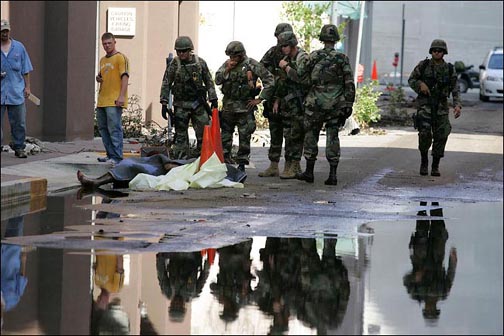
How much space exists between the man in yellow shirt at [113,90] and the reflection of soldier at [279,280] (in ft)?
22.5

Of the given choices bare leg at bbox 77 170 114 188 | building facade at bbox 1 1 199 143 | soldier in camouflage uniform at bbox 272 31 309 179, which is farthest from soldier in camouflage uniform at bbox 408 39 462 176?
building facade at bbox 1 1 199 143

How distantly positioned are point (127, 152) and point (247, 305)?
12.0 m

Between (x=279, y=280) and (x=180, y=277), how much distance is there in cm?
72

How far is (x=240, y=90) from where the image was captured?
1791 centimetres

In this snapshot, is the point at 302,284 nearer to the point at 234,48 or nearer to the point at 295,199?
the point at 295,199

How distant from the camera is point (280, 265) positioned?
10.4 m

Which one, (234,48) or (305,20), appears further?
(305,20)

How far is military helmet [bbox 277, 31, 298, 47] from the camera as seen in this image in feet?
57.7

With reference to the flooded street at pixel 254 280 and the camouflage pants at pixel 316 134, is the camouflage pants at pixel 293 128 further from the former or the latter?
the flooded street at pixel 254 280

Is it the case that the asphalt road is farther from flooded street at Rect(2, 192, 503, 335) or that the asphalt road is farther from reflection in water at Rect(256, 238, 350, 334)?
reflection in water at Rect(256, 238, 350, 334)

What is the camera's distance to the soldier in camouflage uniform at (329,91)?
56.7ft

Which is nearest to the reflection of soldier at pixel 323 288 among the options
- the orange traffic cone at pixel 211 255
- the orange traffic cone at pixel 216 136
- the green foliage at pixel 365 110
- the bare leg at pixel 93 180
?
the orange traffic cone at pixel 211 255

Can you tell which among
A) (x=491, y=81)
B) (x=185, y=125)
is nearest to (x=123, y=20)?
(x=185, y=125)

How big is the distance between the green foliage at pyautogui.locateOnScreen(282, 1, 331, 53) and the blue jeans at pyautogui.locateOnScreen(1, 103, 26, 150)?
12804 millimetres
